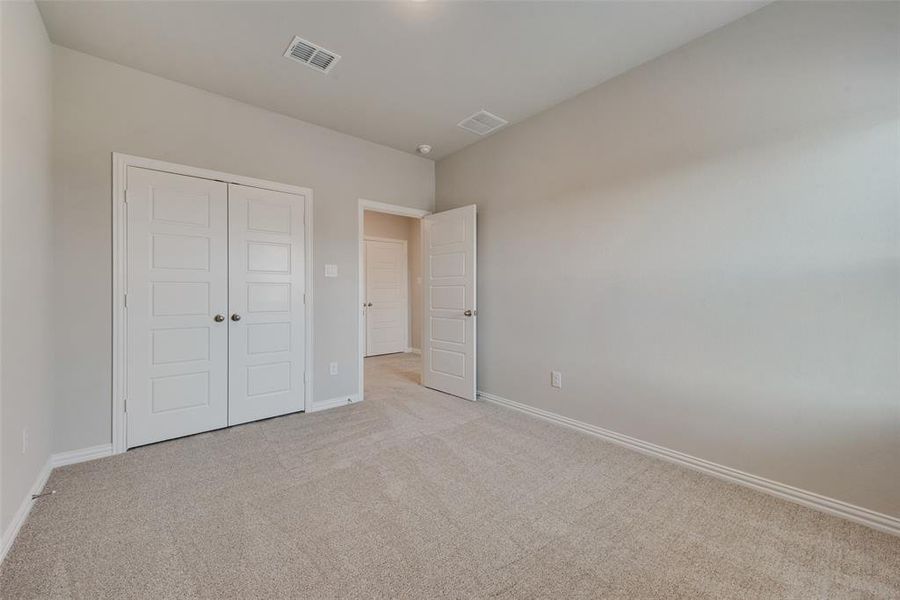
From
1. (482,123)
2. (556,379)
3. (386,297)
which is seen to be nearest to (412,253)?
(386,297)

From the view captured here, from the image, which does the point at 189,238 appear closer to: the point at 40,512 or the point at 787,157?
the point at 40,512

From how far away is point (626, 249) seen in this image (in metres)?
2.56

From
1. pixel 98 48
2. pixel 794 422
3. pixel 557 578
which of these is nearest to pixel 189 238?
pixel 98 48

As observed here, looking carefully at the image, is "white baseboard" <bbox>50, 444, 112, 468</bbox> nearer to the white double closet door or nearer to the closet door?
the white double closet door

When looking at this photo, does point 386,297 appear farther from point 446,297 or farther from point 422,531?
point 422,531

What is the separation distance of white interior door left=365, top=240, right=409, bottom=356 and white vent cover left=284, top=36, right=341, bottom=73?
3824 millimetres

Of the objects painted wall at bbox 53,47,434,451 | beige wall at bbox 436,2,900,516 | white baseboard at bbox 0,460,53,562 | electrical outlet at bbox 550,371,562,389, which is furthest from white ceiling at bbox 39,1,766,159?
white baseboard at bbox 0,460,53,562

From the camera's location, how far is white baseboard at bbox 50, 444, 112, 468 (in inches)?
87.7

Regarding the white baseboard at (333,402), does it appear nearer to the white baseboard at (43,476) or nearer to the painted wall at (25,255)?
the white baseboard at (43,476)

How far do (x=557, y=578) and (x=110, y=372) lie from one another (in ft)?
9.95

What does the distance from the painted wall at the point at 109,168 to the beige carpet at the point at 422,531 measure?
630 millimetres

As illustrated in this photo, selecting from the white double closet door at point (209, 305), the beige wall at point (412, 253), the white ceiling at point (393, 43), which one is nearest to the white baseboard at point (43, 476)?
the white double closet door at point (209, 305)

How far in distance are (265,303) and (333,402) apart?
1.16 metres

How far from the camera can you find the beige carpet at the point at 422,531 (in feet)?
4.42
